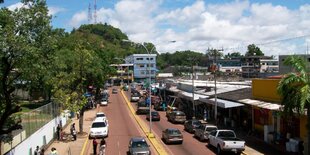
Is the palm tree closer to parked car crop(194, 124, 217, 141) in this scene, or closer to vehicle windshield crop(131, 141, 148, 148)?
vehicle windshield crop(131, 141, 148, 148)

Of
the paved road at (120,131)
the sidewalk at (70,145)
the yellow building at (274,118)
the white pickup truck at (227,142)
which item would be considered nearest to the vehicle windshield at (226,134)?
the white pickup truck at (227,142)

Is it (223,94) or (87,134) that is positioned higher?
(223,94)

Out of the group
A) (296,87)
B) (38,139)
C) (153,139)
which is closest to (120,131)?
(153,139)

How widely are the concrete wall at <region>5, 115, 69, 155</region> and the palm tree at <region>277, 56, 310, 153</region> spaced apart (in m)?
15.8

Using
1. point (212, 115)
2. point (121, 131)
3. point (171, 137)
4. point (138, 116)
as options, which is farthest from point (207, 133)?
point (138, 116)

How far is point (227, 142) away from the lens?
31.0 m

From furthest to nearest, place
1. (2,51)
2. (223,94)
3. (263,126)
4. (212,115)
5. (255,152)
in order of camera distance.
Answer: (212,115)
(223,94)
(263,126)
(255,152)
(2,51)

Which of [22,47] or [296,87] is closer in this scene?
[22,47]

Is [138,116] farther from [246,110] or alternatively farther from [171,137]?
[171,137]

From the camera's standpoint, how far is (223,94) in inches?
2069

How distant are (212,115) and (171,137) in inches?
868

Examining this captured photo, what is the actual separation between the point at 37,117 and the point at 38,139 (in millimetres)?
1901

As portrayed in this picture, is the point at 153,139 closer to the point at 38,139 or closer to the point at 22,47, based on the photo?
the point at 38,139

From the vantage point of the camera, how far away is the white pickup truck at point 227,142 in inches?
1220
